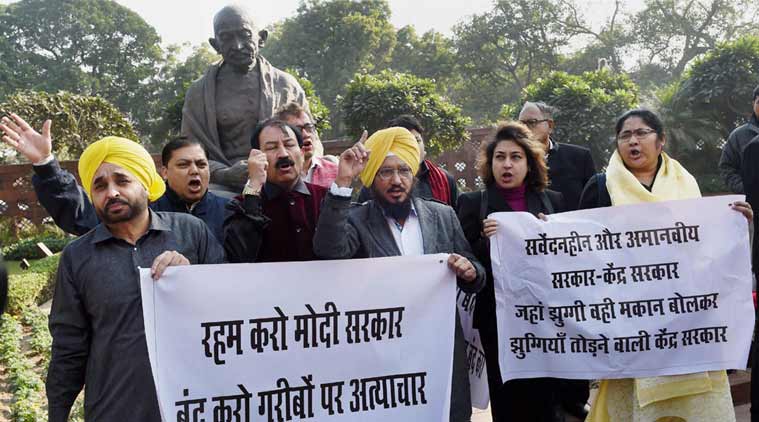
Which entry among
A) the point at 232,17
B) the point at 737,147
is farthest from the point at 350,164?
the point at 737,147

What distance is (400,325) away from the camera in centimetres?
312

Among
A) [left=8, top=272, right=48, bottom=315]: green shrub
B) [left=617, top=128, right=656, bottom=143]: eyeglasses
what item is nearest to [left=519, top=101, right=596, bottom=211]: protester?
[left=617, top=128, right=656, bottom=143]: eyeglasses

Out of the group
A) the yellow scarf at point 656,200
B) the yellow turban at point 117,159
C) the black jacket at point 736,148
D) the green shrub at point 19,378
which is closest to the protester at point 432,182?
the yellow scarf at point 656,200

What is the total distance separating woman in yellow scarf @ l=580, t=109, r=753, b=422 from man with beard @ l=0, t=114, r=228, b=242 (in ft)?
6.29

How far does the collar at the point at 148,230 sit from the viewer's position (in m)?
2.67

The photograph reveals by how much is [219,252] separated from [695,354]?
2.18 metres

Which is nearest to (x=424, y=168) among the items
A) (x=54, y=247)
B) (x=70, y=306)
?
(x=70, y=306)

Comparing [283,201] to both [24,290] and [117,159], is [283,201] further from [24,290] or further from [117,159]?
[24,290]

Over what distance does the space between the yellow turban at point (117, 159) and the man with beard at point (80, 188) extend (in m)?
0.41

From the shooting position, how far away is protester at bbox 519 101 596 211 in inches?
195

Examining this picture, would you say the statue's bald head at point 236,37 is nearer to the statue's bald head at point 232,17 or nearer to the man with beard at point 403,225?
the statue's bald head at point 232,17

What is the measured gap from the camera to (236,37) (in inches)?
192

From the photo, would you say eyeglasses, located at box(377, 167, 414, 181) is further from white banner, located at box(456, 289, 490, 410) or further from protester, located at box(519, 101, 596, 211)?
protester, located at box(519, 101, 596, 211)

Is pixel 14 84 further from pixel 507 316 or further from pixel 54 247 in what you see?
pixel 507 316
